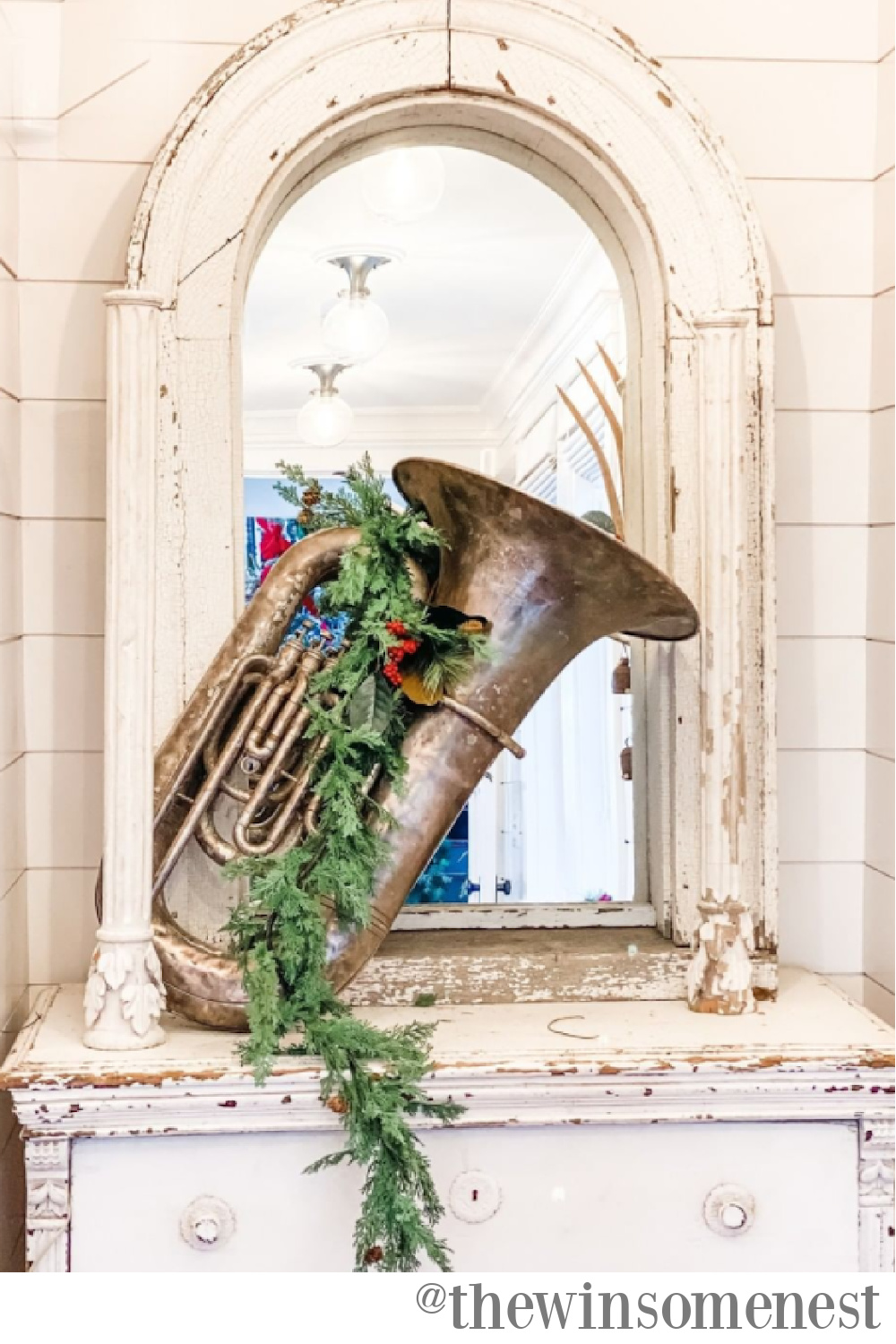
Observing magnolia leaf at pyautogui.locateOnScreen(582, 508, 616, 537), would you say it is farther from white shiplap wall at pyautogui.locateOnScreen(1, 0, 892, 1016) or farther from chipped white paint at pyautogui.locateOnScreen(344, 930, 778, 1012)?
chipped white paint at pyautogui.locateOnScreen(344, 930, 778, 1012)

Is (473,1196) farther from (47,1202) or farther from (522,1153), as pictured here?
(47,1202)

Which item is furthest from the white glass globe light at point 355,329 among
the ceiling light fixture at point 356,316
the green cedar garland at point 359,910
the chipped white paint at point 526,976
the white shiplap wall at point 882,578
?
the chipped white paint at point 526,976

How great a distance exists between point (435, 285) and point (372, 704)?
0.59 metres

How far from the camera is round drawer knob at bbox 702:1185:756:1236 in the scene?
1.58m

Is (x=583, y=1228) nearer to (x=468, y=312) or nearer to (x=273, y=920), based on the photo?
(x=273, y=920)

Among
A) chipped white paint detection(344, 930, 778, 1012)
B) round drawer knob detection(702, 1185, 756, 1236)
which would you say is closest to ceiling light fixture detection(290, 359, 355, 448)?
chipped white paint detection(344, 930, 778, 1012)

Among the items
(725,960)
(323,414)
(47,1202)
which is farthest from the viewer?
(323,414)

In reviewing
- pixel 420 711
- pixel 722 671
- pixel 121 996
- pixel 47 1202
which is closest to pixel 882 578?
pixel 722 671

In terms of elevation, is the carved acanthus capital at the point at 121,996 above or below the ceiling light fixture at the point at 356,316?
below

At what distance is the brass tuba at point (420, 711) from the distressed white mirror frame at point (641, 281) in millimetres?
102

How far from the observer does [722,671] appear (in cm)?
171

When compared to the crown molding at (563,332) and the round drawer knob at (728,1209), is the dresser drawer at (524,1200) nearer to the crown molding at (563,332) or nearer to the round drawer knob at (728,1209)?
the round drawer knob at (728,1209)

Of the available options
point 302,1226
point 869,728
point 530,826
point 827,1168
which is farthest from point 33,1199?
point 869,728

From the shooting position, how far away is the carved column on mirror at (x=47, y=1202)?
1.52m
